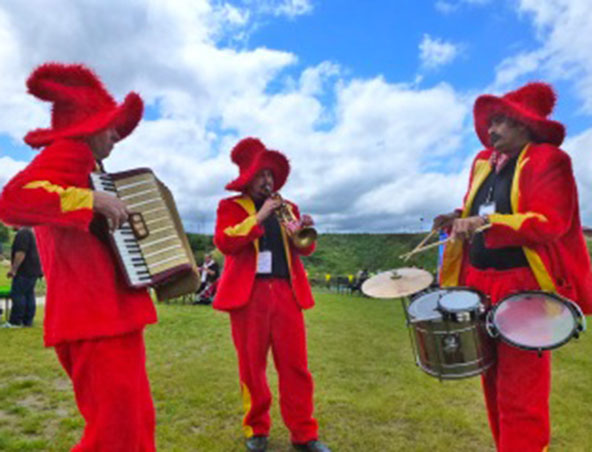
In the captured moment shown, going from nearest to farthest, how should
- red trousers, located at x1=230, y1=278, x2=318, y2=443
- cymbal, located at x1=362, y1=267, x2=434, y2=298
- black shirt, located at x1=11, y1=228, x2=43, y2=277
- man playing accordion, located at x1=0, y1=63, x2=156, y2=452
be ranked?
man playing accordion, located at x1=0, y1=63, x2=156, y2=452 < cymbal, located at x1=362, y1=267, x2=434, y2=298 < red trousers, located at x1=230, y1=278, x2=318, y2=443 < black shirt, located at x1=11, y1=228, x2=43, y2=277

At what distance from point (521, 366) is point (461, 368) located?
1.07ft

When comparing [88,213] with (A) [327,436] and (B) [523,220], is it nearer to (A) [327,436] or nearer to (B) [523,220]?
(B) [523,220]

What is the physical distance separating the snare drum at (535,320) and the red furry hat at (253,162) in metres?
Result: 2.28

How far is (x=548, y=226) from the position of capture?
8.16 ft

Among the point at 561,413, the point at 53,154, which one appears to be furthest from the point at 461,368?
the point at 561,413

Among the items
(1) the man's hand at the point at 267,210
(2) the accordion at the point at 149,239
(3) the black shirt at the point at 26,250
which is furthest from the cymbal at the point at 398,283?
(3) the black shirt at the point at 26,250

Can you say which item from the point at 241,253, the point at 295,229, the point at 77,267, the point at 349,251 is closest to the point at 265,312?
the point at 241,253

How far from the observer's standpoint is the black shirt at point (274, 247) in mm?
3822

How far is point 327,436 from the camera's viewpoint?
156 inches

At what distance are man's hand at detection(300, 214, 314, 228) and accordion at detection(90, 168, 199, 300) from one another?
1470 millimetres

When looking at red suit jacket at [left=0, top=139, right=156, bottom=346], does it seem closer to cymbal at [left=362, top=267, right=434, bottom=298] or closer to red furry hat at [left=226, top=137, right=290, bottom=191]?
cymbal at [left=362, top=267, right=434, bottom=298]

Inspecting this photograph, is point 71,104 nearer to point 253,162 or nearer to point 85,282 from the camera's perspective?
point 85,282

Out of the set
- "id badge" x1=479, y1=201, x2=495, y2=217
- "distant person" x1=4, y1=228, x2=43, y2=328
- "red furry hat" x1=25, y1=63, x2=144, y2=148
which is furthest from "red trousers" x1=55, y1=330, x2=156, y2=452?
"distant person" x1=4, y1=228, x2=43, y2=328

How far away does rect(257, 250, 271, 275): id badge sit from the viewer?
379 centimetres
